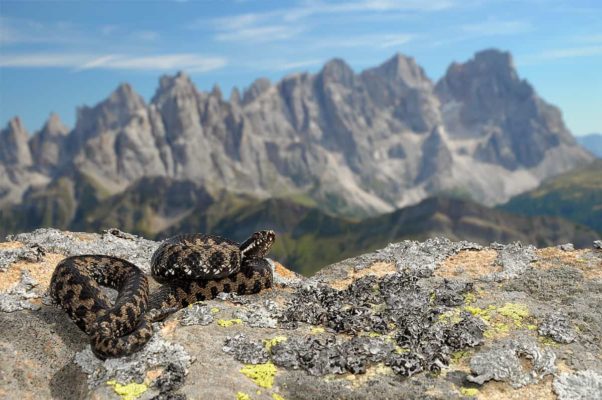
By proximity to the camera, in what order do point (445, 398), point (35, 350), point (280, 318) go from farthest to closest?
1. point (280, 318)
2. point (35, 350)
3. point (445, 398)

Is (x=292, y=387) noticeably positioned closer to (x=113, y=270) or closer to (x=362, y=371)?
(x=362, y=371)

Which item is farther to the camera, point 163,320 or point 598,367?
point 163,320

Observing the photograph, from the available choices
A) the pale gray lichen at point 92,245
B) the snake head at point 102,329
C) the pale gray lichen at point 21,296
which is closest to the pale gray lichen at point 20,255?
the pale gray lichen at point 92,245

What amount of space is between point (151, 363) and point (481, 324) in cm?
830

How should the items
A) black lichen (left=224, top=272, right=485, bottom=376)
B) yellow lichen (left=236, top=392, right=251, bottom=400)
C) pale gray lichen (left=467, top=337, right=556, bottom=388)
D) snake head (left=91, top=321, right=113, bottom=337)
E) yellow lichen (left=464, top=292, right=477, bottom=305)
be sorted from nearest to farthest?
yellow lichen (left=236, top=392, right=251, bottom=400), pale gray lichen (left=467, top=337, right=556, bottom=388), black lichen (left=224, top=272, right=485, bottom=376), snake head (left=91, top=321, right=113, bottom=337), yellow lichen (left=464, top=292, right=477, bottom=305)

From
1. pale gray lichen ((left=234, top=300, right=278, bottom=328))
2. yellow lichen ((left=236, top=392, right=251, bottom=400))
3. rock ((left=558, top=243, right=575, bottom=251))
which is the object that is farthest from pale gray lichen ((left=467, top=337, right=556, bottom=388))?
rock ((left=558, top=243, right=575, bottom=251))

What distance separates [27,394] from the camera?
12.1 metres

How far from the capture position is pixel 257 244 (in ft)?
58.5

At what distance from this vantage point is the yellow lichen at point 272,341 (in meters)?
13.0

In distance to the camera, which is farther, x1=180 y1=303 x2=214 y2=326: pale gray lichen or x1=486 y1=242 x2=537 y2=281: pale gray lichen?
x1=486 y1=242 x2=537 y2=281: pale gray lichen

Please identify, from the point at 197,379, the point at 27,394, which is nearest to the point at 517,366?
the point at 197,379

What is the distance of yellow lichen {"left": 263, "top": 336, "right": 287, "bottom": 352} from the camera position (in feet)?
42.7

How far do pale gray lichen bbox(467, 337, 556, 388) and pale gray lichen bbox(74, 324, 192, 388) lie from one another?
661cm

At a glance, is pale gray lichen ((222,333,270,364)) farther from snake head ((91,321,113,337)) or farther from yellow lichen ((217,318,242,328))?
snake head ((91,321,113,337))
